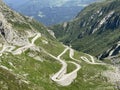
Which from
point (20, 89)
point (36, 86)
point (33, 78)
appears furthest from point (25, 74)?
point (20, 89)

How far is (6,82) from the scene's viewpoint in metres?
161

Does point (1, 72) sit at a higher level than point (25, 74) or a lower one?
higher

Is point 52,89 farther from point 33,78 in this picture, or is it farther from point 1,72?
point 1,72

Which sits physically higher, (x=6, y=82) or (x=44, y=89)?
(x=6, y=82)

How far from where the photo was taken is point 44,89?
185125 millimetres

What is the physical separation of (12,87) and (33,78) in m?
36.8

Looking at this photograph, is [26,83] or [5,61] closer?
[26,83]

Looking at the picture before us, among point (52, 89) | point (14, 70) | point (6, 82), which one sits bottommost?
point (52, 89)

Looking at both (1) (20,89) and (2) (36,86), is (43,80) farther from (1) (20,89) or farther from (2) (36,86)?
(1) (20,89)

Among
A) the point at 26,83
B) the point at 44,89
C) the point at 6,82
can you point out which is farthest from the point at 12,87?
the point at 44,89

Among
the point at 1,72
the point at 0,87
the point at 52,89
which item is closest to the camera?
the point at 0,87

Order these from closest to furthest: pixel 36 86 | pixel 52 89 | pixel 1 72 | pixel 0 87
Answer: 1. pixel 0 87
2. pixel 1 72
3. pixel 36 86
4. pixel 52 89

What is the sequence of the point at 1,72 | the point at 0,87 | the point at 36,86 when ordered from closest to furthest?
the point at 0,87 → the point at 1,72 → the point at 36,86

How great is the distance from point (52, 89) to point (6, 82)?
3815 cm
